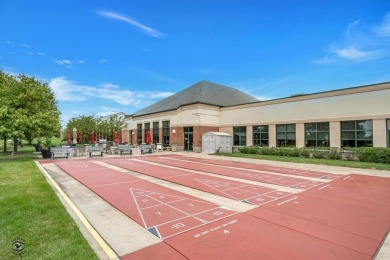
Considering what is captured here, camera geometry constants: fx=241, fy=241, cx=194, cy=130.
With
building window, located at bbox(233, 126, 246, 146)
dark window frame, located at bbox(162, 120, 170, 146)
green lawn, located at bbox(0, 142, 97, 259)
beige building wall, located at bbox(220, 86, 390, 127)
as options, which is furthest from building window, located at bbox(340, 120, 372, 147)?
dark window frame, located at bbox(162, 120, 170, 146)

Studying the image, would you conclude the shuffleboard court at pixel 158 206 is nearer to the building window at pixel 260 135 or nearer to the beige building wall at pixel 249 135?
the building window at pixel 260 135

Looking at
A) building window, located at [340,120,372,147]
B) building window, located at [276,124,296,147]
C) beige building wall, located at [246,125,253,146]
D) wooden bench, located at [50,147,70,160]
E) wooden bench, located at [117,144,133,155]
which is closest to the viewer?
building window, located at [340,120,372,147]

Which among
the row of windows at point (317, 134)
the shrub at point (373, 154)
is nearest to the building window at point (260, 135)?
the row of windows at point (317, 134)

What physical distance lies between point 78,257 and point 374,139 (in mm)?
22553

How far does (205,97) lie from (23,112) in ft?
67.7

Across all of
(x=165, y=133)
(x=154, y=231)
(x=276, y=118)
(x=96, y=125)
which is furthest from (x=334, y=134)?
Answer: (x=96, y=125)

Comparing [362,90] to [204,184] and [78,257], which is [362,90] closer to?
[204,184]

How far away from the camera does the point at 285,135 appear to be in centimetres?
2530

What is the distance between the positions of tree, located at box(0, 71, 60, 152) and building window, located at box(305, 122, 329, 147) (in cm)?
2364

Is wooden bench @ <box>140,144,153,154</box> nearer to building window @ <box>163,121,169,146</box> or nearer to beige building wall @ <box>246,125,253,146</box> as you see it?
building window @ <box>163,121,169,146</box>

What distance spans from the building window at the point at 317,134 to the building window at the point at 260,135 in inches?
180

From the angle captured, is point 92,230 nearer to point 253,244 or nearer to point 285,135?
point 253,244

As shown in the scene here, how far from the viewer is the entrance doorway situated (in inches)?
1256

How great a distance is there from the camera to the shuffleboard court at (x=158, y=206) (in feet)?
18.8
